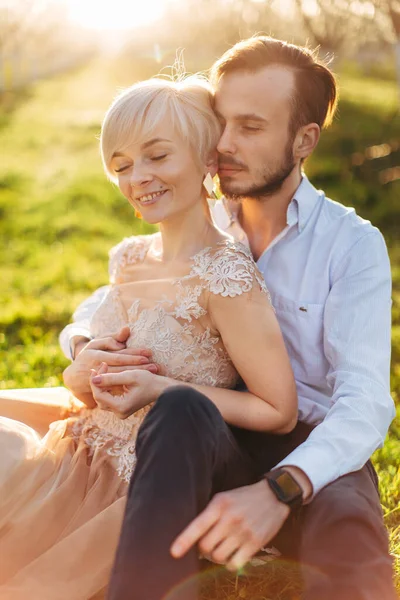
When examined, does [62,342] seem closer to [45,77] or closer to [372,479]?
[372,479]

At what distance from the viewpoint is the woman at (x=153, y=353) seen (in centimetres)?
248

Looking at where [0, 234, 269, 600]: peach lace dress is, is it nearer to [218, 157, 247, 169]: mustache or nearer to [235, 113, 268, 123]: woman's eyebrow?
[218, 157, 247, 169]: mustache

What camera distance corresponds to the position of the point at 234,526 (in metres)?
2.16

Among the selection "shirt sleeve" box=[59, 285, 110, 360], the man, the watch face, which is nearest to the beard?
the man

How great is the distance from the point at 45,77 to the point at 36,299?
1228 inches

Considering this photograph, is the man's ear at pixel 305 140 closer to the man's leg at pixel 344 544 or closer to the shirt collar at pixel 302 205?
the shirt collar at pixel 302 205

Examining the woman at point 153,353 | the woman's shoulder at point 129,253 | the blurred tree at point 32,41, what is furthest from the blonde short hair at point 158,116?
the blurred tree at point 32,41

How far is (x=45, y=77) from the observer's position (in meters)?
35.5

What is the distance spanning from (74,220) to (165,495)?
26.3 ft

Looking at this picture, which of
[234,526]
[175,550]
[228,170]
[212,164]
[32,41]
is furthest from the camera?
[32,41]

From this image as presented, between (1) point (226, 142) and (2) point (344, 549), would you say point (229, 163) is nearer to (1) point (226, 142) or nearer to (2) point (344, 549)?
(1) point (226, 142)

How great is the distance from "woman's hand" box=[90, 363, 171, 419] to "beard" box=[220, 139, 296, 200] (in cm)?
98

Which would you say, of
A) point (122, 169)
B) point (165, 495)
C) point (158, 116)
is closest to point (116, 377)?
point (165, 495)

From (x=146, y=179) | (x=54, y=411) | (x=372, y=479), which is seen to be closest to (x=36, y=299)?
(x=54, y=411)
